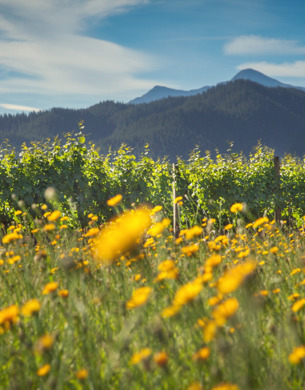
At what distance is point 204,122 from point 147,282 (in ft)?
442

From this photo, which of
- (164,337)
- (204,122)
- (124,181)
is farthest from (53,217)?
(204,122)

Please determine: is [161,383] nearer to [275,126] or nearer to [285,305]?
[285,305]

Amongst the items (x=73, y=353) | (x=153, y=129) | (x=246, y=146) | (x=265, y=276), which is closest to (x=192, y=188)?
(x=265, y=276)

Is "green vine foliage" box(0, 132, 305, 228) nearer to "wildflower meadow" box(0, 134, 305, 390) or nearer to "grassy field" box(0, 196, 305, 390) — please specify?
"wildflower meadow" box(0, 134, 305, 390)

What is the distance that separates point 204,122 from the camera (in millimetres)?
133625

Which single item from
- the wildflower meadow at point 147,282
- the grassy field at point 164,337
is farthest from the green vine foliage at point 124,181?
the grassy field at point 164,337

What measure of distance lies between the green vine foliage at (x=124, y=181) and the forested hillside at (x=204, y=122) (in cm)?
11126

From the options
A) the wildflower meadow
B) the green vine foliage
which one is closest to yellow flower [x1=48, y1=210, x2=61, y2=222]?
the wildflower meadow

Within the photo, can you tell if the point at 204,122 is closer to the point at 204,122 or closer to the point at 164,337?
the point at 204,122

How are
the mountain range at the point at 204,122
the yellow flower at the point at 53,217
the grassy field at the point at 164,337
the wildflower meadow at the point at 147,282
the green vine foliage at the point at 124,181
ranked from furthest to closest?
the mountain range at the point at 204,122, the green vine foliage at the point at 124,181, the yellow flower at the point at 53,217, the wildflower meadow at the point at 147,282, the grassy field at the point at 164,337

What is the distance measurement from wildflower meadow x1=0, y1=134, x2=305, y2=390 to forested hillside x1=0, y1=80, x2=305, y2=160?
111573 millimetres

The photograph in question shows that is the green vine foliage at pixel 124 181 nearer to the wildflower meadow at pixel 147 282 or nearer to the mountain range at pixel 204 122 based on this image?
the wildflower meadow at pixel 147 282

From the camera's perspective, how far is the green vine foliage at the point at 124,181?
7551mm

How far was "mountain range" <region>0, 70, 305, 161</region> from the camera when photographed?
416 ft
